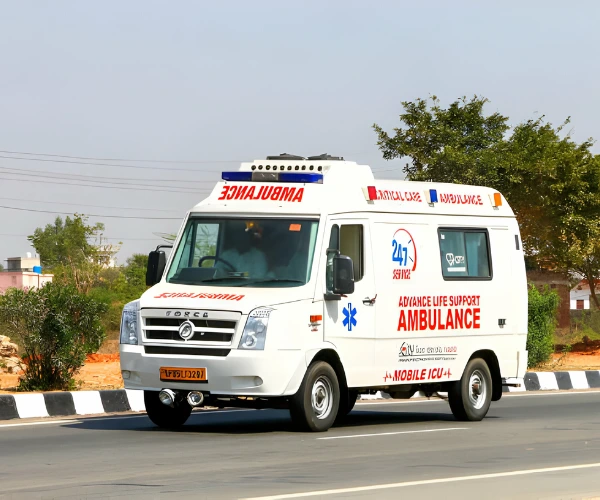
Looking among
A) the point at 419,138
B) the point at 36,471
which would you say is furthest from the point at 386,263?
the point at 419,138

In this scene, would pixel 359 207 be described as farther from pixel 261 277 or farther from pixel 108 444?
pixel 108 444

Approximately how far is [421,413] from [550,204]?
64.6 ft

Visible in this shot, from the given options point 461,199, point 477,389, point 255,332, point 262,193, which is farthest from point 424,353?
point 255,332

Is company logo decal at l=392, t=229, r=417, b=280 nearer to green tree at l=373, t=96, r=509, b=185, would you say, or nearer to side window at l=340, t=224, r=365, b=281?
side window at l=340, t=224, r=365, b=281

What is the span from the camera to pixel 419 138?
3988cm

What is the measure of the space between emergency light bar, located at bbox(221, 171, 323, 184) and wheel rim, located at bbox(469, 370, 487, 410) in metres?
3.65

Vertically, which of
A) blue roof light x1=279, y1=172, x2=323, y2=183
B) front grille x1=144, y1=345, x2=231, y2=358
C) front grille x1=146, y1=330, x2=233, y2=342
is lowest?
front grille x1=144, y1=345, x2=231, y2=358

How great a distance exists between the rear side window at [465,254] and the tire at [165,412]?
12.3 ft

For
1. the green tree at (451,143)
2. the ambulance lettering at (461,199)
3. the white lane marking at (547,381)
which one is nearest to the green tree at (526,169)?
the green tree at (451,143)

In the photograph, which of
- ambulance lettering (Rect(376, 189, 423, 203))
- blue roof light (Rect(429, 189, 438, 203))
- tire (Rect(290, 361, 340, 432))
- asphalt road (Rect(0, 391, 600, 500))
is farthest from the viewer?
blue roof light (Rect(429, 189, 438, 203))

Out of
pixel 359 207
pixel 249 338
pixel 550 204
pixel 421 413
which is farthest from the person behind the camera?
pixel 550 204

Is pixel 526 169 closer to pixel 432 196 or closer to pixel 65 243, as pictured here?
pixel 432 196

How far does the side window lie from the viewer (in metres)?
14.0

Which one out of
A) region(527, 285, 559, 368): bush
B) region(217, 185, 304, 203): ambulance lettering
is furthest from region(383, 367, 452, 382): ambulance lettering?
region(527, 285, 559, 368): bush
